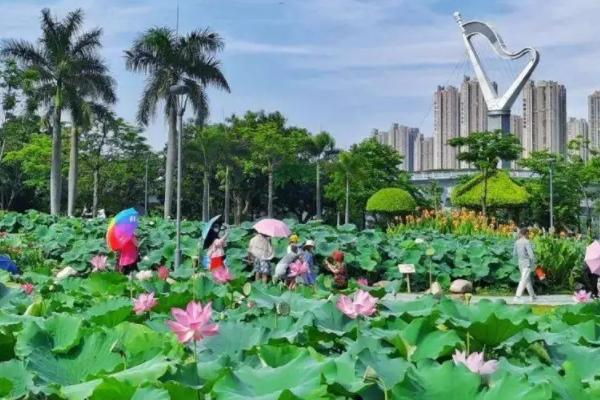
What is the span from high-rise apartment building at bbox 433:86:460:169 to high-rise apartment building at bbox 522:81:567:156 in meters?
8.05

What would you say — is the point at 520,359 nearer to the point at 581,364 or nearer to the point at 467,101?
the point at 581,364

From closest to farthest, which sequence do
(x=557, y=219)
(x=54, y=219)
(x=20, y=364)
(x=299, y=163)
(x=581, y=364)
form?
(x=20, y=364)
(x=581, y=364)
(x=54, y=219)
(x=557, y=219)
(x=299, y=163)

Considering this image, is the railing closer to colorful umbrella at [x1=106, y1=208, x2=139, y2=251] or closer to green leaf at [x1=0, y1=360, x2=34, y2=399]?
colorful umbrella at [x1=106, y1=208, x2=139, y2=251]

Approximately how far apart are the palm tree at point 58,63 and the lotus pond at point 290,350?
25479 millimetres

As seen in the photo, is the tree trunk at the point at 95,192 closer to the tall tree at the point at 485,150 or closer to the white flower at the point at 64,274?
the tall tree at the point at 485,150

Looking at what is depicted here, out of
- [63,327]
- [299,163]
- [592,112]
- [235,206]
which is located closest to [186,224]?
[63,327]

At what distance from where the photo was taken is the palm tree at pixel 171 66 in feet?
96.9

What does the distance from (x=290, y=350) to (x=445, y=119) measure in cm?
9785

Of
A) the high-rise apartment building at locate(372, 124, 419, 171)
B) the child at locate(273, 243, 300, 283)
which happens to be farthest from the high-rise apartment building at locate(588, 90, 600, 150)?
the child at locate(273, 243, 300, 283)

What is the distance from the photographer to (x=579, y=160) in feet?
144

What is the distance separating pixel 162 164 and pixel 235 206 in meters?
5.22

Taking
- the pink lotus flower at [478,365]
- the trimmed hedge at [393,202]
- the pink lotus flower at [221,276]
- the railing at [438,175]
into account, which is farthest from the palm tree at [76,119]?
the railing at [438,175]

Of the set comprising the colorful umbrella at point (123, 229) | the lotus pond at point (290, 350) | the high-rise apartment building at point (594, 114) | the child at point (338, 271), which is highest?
the high-rise apartment building at point (594, 114)

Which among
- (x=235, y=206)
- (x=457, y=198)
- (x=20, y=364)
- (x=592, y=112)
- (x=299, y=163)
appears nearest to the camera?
(x=20, y=364)
